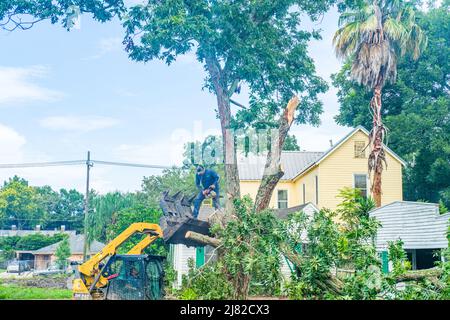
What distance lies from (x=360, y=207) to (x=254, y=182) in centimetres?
777

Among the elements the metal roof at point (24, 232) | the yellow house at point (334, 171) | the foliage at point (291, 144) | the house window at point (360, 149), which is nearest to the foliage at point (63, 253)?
the metal roof at point (24, 232)

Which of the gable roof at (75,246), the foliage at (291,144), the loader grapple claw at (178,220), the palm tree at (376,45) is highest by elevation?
the palm tree at (376,45)

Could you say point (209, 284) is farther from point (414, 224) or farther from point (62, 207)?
point (414, 224)

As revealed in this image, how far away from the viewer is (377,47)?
10250 millimetres

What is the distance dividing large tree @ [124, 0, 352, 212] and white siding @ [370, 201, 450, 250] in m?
2.09

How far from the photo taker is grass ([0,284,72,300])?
546cm

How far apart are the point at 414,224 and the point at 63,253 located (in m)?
5.95

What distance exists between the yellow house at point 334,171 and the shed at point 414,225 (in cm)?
245

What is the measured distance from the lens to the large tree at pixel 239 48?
259 inches

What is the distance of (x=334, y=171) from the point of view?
1113cm

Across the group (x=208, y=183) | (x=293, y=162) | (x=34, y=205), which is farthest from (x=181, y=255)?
(x=208, y=183)

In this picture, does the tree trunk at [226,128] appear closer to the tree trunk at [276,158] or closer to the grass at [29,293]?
the tree trunk at [276,158]
